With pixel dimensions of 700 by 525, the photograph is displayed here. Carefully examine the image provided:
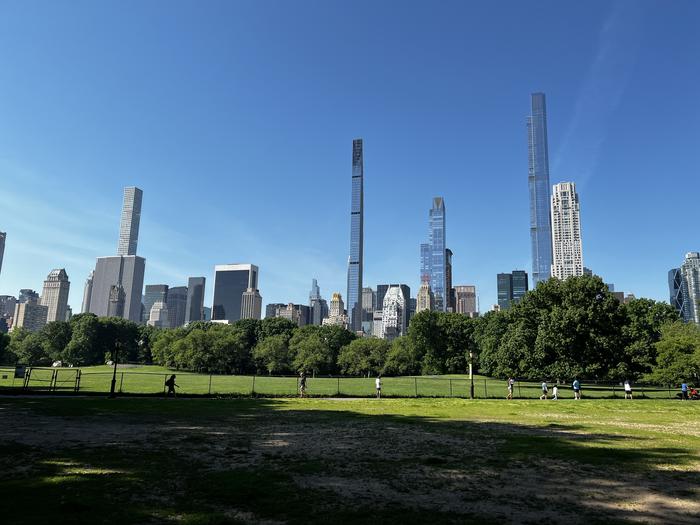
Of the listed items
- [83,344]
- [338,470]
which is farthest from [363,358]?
[338,470]

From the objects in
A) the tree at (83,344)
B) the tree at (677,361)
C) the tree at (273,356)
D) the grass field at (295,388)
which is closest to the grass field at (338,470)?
the grass field at (295,388)

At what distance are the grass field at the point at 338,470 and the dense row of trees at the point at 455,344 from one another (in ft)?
70.4

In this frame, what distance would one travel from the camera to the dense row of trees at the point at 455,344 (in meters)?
61.6

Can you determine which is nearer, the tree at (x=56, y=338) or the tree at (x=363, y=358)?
the tree at (x=363, y=358)

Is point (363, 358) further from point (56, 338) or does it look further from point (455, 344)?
point (56, 338)

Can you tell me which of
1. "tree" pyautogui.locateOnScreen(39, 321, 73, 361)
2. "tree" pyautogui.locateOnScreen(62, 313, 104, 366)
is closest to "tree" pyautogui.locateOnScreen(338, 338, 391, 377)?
"tree" pyautogui.locateOnScreen(62, 313, 104, 366)

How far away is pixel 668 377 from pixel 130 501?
2352 inches

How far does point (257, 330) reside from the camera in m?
140

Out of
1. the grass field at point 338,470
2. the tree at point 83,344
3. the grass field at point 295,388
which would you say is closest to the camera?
the grass field at point 338,470

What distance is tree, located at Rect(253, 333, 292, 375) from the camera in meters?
115

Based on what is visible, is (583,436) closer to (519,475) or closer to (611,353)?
(519,475)

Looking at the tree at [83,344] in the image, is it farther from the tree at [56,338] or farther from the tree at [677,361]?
the tree at [677,361]

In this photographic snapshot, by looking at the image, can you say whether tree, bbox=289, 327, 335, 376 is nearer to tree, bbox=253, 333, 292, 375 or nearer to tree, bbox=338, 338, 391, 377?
tree, bbox=253, 333, 292, 375

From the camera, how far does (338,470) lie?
12.6 meters
